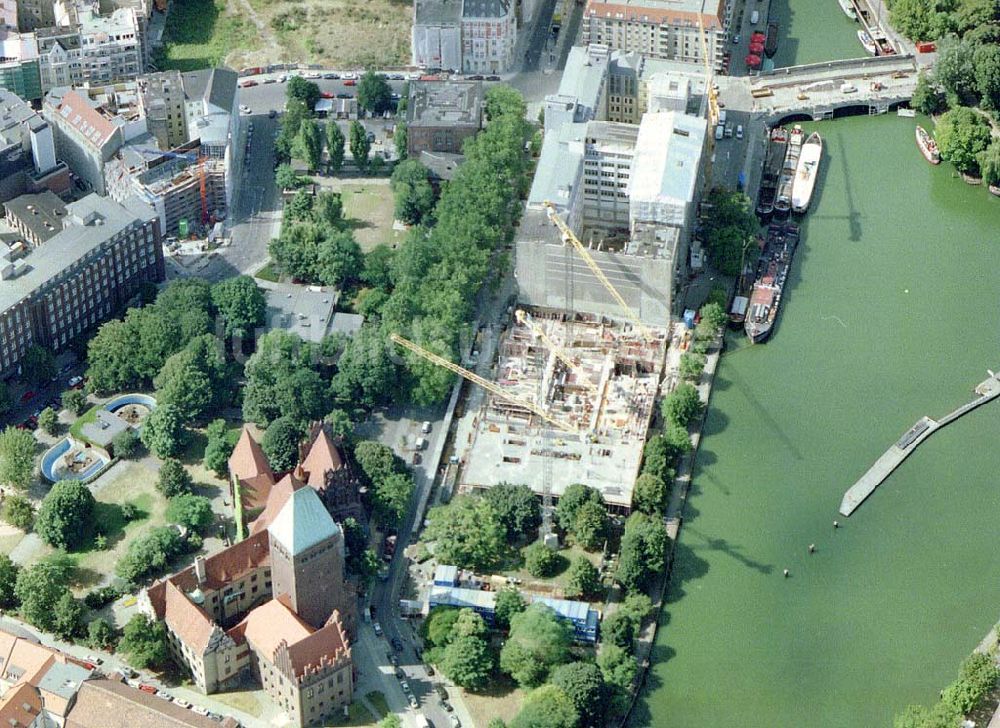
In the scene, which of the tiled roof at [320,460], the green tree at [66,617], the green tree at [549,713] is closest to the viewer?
the green tree at [549,713]

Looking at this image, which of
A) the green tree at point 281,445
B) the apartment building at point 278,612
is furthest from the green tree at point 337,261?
the apartment building at point 278,612

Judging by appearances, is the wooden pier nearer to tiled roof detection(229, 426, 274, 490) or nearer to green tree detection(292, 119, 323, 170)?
tiled roof detection(229, 426, 274, 490)

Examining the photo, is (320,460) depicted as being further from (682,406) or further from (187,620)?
(682,406)

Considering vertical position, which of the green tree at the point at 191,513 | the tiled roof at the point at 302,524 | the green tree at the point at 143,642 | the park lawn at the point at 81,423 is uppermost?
the tiled roof at the point at 302,524

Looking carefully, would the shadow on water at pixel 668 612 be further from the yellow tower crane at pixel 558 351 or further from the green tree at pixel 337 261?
the green tree at pixel 337 261

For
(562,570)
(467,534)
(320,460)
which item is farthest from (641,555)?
(320,460)

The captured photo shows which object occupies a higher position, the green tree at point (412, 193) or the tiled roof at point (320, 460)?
the green tree at point (412, 193)

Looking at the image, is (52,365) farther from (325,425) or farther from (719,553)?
(719,553)
